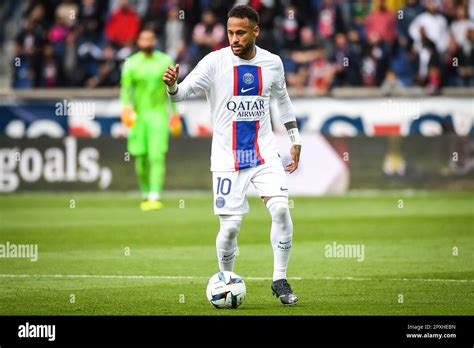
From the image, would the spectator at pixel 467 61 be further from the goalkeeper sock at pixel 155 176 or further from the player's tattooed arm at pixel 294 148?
the player's tattooed arm at pixel 294 148

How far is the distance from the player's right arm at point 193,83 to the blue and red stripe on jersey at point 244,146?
434 millimetres

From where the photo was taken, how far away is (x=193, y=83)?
9.59m

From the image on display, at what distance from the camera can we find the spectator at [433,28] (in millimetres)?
23797

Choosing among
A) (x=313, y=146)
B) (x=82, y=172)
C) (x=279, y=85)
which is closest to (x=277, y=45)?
(x=313, y=146)

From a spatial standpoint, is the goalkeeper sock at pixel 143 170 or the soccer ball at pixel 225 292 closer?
the soccer ball at pixel 225 292

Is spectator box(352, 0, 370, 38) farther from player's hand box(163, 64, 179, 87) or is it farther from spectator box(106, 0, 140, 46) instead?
player's hand box(163, 64, 179, 87)

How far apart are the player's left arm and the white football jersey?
0.08m

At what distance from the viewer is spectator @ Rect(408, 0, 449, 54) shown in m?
23.8

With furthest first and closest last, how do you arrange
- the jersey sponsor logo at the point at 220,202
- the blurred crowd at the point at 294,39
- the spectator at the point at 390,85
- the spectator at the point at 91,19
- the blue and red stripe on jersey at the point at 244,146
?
the spectator at the point at 91,19, the blurred crowd at the point at 294,39, the spectator at the point at 390,85, the blue and red stripe on jersey at the point at 244,146, the jersey sponsor logo at the point at 220,202

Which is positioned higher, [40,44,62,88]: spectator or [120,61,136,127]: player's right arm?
[40,44,62,88]: spectator

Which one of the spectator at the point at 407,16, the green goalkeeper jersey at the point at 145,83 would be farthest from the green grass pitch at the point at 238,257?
the spectator at the point at 407,16

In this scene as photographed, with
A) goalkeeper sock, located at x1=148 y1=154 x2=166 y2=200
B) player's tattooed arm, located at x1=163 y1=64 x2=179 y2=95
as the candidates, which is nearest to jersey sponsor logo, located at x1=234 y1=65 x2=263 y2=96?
player's tattooed arm, located at x1=163 y1=64 x2=179 y2=95

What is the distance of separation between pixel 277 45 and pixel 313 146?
352cm

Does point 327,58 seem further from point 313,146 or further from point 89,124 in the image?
point 89,124
